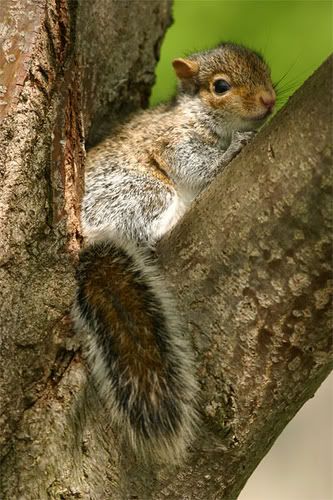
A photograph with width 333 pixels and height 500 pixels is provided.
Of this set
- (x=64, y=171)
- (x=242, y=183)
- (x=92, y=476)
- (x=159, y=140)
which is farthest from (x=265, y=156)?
(x=159, y=140)

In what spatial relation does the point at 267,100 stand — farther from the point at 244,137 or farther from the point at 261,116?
the point at 244,137

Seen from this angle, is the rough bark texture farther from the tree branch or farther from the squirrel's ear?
the squirrel's ear

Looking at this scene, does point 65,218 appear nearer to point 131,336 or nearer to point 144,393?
point 131,336

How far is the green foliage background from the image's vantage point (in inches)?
139

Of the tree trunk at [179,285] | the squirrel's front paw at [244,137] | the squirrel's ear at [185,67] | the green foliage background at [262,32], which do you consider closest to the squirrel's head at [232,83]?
the squirrel's ear at [185,67]

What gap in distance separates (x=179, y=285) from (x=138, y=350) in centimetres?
19

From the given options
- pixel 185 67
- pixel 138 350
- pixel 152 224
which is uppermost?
pixel 185 67

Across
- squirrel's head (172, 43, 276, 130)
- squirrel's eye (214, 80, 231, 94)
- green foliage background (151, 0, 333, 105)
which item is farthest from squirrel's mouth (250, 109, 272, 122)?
green foliage background (151, 0, 333, 105)

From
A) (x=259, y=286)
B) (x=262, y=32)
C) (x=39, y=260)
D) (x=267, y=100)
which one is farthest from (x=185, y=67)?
(x=259, y=286)

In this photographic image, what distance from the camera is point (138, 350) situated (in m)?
1.93

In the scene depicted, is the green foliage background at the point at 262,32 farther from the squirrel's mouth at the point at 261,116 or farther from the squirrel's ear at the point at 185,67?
the squirrel's mouth at the point at 261,116

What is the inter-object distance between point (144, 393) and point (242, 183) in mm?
543

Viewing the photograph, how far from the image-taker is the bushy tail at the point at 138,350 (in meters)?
1.83

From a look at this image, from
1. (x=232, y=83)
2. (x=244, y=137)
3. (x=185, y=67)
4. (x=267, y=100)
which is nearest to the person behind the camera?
(x=244, y=137)
